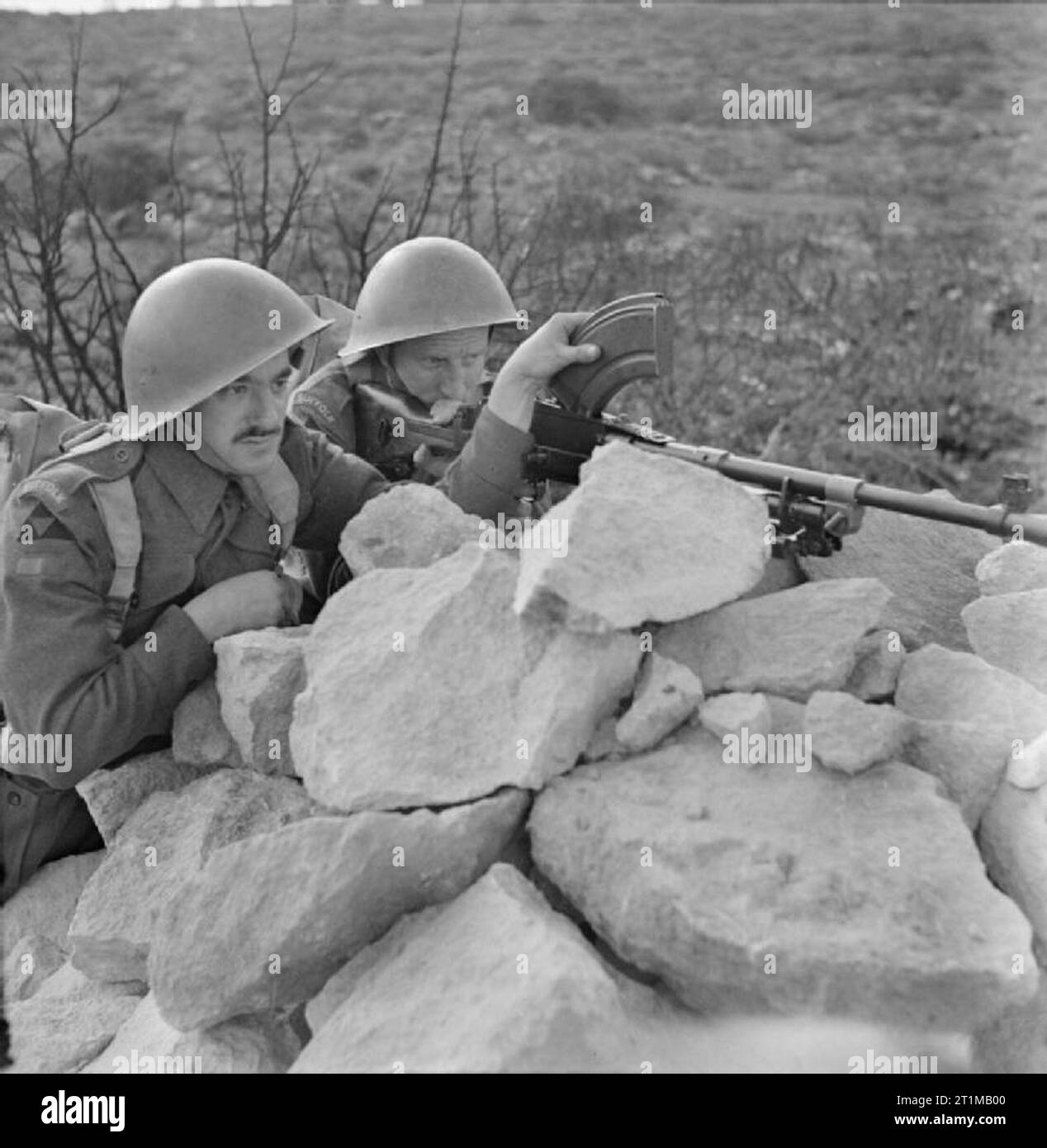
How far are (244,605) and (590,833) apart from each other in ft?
3.58

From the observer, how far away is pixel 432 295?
436 centimetres

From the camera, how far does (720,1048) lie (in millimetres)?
2422

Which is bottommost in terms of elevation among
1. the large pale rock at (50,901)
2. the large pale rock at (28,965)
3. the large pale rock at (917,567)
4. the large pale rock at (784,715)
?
the large pale rock at (28,965)

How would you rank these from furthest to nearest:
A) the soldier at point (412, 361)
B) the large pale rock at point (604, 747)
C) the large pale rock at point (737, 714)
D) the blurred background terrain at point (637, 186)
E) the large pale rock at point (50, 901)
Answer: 1. the blurred background terrain at point (637, 186)
2. the soldier at point (412, 361)
3. the large pale rock at point (50, 901)
4. the large pale rock at point (604, 747)
5. the large pale rock at point (737, 714)

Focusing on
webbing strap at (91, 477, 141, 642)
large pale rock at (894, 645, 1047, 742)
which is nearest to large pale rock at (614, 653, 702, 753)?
large pale rock at (894, 645, 1047, 742)

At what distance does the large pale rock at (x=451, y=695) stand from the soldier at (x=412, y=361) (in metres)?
1.26

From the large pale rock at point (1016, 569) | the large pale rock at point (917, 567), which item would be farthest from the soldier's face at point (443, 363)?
the large pale rock at point (1016, 569)

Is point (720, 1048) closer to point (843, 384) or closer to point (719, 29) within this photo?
point (843, 384)

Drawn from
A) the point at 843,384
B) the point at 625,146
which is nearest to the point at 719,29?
the point at 625,146

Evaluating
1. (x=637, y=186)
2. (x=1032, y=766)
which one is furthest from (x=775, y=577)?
(x=637, y=186)

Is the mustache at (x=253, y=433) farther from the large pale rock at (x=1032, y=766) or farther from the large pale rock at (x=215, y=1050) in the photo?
the large pale rock at (x=1032, y=766)

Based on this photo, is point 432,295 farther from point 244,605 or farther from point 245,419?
point 244,605

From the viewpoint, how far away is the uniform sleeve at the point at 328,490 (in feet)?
11.9
